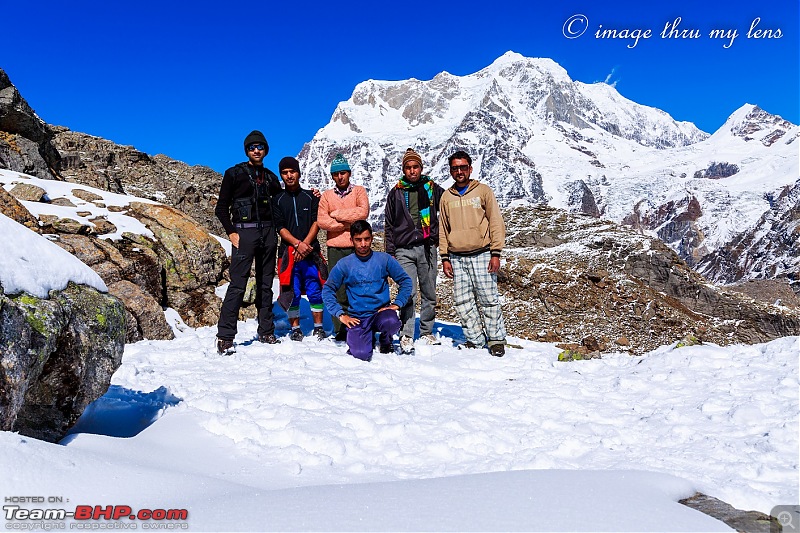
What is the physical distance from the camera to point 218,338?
25.3 ft

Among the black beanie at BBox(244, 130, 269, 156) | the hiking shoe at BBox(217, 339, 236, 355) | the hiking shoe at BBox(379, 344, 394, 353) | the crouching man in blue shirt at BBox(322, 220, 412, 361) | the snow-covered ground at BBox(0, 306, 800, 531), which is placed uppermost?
the black beanie at BBox(244, 130, 269, 156)

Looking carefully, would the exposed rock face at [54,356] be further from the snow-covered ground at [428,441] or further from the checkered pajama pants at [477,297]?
the checkered pajama pants at [477,297]

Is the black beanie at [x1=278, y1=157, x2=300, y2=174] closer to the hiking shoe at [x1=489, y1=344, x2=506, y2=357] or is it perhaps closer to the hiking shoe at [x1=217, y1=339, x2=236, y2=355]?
the hiking shoe at [x1=217, y1=339, x2=236, y2=355]

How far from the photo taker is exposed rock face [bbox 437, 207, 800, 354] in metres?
15.5

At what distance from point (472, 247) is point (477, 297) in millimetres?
939

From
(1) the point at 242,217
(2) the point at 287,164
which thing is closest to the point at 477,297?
(2) the point at 287,164

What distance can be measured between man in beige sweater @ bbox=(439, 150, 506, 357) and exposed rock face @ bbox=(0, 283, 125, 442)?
5.24 meters

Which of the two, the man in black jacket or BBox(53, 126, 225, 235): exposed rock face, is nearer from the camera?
the man in black jacket

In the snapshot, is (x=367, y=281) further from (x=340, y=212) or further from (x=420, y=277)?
(x=340, y=212)

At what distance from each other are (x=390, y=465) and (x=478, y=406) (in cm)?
174

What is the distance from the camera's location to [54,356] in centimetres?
361

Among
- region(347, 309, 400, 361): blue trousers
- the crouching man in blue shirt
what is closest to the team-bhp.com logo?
region(347, 309, 400, 361): blue trousers

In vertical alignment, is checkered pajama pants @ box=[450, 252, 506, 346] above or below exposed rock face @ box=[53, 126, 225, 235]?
below

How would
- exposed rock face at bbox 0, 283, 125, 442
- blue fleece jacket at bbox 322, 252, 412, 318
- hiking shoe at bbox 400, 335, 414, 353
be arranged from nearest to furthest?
exposed rock face at bbox 0, 283, 125, 442 → blue fleece jacket at bbox 322, 252, 412, 318 → hiking shoe at bbox 400, 335, 414, 353
